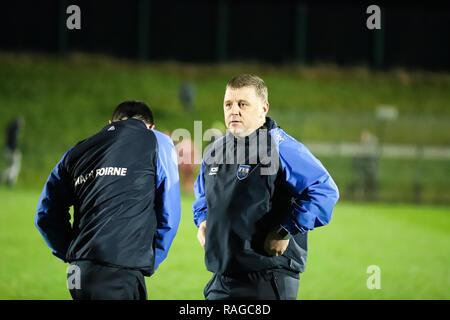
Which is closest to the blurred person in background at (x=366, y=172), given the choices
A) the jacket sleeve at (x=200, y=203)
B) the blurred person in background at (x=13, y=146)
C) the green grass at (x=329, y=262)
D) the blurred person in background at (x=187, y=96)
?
the green grass at (x=329, y=262)

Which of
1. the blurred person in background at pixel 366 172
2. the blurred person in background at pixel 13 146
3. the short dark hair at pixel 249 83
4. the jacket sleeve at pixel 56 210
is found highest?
the short dark hair at pixel 249 83

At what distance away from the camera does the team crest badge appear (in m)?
3.21

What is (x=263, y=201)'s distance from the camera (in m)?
3.18

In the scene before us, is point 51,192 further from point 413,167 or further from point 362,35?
point 362,35

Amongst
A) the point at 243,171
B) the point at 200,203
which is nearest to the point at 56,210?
the point at 200,203

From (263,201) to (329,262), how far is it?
264 inches

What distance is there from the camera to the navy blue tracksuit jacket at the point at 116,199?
3320 millimetres

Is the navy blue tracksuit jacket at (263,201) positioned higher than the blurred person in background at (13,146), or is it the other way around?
the navy blue tracksuit jacket at (263,201)

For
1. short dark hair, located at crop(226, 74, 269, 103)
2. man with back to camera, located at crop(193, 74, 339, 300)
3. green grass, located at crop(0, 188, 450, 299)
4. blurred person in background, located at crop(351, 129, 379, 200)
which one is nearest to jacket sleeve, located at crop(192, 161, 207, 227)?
man with back to camera, located at crop(193, 74, 339, 300)

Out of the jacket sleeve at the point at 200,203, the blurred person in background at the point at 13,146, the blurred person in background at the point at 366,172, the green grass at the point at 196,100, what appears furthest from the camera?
the green grass at the point at 196,100

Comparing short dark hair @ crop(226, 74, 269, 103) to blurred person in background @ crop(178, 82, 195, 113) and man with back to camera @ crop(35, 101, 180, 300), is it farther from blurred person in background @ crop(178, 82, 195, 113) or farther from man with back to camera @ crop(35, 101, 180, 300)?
blurred person in background @ crop(178, 82, 195, 113)

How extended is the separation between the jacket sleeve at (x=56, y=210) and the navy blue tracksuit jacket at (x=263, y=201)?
1.02m

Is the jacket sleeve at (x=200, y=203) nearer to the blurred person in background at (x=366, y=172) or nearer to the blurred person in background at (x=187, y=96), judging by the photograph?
the blurred person in background at (x=366, y=172)

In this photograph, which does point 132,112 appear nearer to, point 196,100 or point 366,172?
point 366,172
